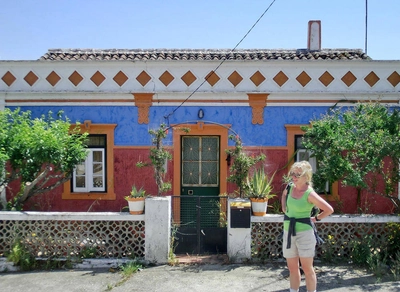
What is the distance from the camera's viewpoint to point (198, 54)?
33.7 ft

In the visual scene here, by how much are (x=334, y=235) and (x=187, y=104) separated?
409 centimetres

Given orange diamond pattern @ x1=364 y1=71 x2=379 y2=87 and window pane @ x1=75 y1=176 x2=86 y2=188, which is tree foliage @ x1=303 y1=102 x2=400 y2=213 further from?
window pane @ x1=75 y1=176 x2=86 y2=188

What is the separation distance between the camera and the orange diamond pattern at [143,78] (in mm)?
9039

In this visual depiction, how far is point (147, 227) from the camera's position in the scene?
669 cm

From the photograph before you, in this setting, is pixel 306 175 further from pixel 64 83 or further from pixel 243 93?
pixel 64 83

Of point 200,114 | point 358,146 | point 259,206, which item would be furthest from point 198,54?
point 358,146

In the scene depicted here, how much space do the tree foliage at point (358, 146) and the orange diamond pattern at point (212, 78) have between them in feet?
8.58

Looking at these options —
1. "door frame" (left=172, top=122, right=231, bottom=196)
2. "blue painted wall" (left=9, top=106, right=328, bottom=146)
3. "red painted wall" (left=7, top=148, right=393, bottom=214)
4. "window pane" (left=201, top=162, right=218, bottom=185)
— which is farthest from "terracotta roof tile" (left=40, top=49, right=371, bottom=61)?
"window pane" (left=201, top=162, right=218, bottom=185)

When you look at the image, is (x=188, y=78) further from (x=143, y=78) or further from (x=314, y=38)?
(x=314, y=38)

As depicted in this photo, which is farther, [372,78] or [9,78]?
[9,78]

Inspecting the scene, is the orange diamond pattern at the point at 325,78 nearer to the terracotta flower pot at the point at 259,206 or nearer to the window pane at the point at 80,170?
the terracotta flower pot at the point at 259,206

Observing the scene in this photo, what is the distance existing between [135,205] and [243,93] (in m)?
3.63

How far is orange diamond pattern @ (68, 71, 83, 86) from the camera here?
9.12 m

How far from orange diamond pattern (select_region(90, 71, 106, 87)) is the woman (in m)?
5.56
